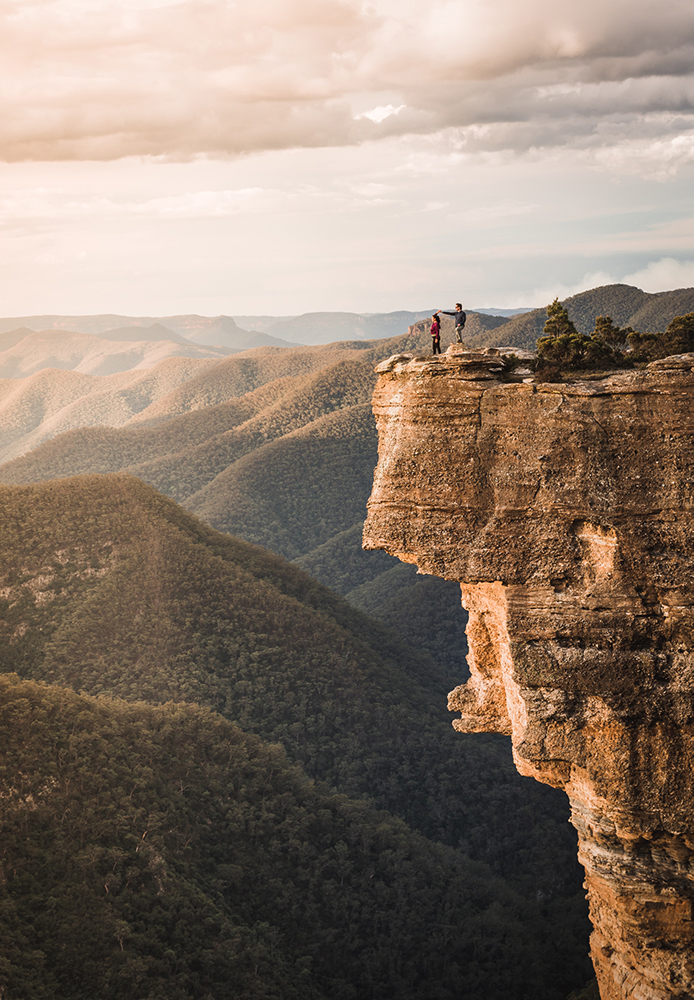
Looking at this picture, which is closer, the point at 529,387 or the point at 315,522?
the point at 529,387

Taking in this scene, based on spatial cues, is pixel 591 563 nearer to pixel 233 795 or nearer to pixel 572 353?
pixel 572 353

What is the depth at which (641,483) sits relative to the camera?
63.6 ft

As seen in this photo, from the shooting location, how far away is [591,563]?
65.4 ft

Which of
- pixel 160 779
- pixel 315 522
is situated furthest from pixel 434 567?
pixel 315 522

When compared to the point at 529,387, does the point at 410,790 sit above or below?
below

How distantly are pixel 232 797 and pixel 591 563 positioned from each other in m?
48.0

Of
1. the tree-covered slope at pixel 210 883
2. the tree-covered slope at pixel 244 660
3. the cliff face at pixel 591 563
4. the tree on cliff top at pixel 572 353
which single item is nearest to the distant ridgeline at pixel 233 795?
the tree-covered slope at pixel 210 883

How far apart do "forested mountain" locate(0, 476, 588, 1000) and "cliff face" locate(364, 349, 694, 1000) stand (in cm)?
3186

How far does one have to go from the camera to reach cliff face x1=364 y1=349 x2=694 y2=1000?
1939 cm

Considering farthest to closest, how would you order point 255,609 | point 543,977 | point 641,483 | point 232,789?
point 255,609
point 232,789
point 543,977
point 641,483

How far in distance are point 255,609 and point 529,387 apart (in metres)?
74.4

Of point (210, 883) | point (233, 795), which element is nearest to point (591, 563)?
point (210, 883)

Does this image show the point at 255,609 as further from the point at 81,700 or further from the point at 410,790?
the point at 81,700

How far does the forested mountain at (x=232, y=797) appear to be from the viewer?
4525 centimetres
